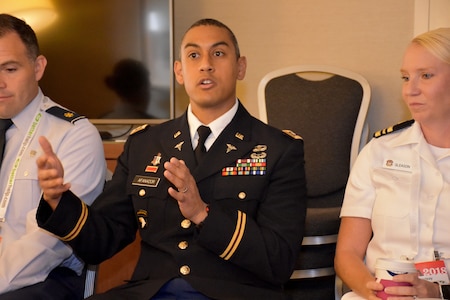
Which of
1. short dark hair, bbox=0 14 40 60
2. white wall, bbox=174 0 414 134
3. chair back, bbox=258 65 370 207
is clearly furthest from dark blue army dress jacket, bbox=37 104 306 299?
white wall, bbox=174 0 414 134

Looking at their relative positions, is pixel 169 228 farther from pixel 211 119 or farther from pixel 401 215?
pixel 401 215

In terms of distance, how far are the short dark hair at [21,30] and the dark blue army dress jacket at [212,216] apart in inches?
21.9

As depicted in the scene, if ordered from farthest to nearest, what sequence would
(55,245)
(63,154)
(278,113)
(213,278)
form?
(278,113)
(63,154)
(55,245)
(213,278)

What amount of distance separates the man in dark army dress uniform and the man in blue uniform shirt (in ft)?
0.38

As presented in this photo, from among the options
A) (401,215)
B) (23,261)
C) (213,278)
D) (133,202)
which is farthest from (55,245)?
(401,215)

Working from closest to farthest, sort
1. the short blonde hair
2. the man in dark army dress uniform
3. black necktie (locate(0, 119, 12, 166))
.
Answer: the man in dark army dress uniform < the short blonde hair < black necktie (locate(0, 119, 12, 166))

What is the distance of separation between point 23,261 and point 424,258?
3.97ft

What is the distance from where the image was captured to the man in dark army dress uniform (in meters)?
2.06

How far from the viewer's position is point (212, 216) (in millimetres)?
2025

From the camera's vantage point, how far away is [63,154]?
2.44m

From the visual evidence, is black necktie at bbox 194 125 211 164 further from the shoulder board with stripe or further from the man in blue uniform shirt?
the shoulder board with stripe

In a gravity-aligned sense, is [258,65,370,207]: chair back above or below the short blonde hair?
below

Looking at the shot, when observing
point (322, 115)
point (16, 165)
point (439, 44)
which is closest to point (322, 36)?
point (322, 115)

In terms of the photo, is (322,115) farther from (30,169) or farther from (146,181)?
(30,169)
